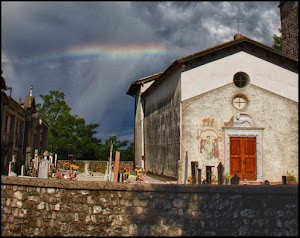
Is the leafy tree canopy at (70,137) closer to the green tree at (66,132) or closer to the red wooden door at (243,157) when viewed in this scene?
the green tree at (66,132)

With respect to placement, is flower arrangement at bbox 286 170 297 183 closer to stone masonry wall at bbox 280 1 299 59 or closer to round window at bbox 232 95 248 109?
round window at bbox 232 95 248 109

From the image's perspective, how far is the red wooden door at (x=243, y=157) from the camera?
1551 cm

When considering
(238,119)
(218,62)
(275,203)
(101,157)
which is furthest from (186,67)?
(101,157)

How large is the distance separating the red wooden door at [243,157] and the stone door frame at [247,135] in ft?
0.52

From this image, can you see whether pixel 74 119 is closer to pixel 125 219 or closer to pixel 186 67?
pixel 186 67

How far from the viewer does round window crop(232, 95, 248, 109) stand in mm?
15891

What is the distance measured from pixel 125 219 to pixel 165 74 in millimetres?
11619

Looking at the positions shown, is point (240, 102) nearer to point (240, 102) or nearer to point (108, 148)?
point (240, 102)

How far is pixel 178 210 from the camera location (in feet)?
24.8

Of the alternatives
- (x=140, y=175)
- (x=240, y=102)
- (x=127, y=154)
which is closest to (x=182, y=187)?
(x=140, y=175)

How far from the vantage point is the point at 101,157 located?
1655 inches

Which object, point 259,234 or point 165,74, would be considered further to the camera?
point 165,74

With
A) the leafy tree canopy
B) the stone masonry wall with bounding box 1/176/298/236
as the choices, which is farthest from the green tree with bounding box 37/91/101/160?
the stone masonry wall with bounding box 1/176/298/236

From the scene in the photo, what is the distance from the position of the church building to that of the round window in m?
0.05
